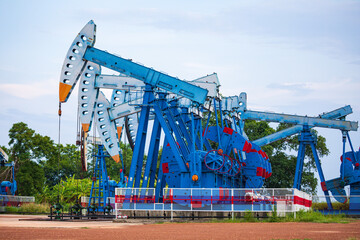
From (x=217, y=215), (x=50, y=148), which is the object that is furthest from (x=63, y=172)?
(x=217, y=215)

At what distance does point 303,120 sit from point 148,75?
16905 millimetres

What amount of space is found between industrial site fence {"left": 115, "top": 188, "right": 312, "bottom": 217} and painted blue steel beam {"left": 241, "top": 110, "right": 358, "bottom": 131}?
1589cm

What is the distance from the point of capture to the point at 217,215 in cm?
2444

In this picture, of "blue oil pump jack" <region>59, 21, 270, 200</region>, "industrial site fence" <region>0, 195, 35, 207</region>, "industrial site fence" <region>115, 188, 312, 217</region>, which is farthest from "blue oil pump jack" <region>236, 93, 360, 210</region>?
"industrial site fence" <region>0, 195, 35, 207</region>

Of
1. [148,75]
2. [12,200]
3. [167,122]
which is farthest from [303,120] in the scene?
[12,200]

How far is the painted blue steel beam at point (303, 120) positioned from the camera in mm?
40250

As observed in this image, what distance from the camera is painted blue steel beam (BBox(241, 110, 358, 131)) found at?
4025 centimetres

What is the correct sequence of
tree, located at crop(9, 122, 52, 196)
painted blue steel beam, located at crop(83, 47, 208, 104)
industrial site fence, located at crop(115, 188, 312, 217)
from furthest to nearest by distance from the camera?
1. tree, located at crop(9, 122, 52, 196)
2. painted blue steel beam, located at crop(83, 47, 208, 104)
3. industrial site fence, located at crop(115, 188, 312, 217)

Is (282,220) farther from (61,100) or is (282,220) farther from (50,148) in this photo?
(50,148)

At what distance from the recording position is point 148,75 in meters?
28.2

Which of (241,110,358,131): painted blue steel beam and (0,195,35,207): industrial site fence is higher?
(241,110,358,131): painted blue steel beam

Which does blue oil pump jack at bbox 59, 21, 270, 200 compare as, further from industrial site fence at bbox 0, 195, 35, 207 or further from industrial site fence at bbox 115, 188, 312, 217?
industrial site fence at bbox 0, 195, 35, 207

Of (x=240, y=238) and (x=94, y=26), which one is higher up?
(x=94, y=26)

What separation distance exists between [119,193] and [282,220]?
23.8 feet
